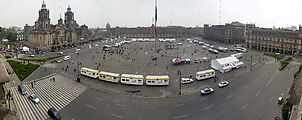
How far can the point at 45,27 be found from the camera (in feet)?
310

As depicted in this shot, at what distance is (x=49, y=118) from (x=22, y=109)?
563cm

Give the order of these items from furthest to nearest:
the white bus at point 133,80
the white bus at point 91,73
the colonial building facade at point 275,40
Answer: the colonial building facade at point 275,40, the white bus at point 91,73, the white bus at point 133,80

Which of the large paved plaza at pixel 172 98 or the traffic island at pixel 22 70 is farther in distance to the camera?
the traffic island at pixel 22 70

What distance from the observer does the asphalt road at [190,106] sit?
2439 cm

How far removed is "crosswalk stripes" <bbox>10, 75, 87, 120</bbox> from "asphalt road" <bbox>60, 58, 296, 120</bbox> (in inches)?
88.8

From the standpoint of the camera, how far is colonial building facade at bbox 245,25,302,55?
6924cm

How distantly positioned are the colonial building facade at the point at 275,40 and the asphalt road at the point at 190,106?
4546 centimetres

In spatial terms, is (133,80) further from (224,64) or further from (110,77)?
(224,64)

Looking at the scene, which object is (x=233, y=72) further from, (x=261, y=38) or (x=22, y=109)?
(x=261, y=38)

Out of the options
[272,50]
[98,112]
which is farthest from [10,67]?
[272,50]

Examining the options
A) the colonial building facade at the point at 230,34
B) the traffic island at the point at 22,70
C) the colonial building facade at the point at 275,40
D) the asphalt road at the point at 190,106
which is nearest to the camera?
the asphalt road at the point at 190,106

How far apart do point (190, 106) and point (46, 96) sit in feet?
80.8

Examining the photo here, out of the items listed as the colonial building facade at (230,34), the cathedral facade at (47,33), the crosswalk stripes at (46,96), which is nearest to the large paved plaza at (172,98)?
the crosswalk stripes at (46,96)

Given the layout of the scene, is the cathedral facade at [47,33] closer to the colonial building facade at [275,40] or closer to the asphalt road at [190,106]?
the asphalt road at [190,106]
